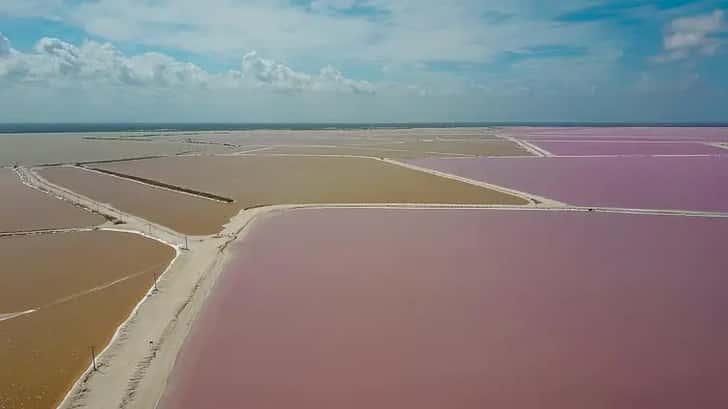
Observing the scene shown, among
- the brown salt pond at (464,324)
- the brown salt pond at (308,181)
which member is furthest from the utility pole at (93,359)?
the brown salt pond at (308,181)

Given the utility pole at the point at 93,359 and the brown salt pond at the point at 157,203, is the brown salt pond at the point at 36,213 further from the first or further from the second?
the utility pole at the point at 93,359

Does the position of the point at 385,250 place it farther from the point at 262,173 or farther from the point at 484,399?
the point at 262,173

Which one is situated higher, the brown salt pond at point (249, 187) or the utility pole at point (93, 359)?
the brown salt pond at point (249, 187)

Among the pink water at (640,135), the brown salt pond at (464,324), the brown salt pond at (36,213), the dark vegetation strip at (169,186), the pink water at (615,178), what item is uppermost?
the pink water at (640,135)

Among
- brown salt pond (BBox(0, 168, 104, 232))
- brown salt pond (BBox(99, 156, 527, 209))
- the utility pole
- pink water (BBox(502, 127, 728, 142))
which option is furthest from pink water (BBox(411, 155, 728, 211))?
pink water (BBox(502, 127, 728, 142))

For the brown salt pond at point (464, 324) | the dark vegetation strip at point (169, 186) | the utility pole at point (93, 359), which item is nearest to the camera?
the brown salt pond at point (464, 324)

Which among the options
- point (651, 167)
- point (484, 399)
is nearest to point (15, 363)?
point (484, 399)

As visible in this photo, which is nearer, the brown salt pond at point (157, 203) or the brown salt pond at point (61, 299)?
the brown salt pond at point (61, 299)
